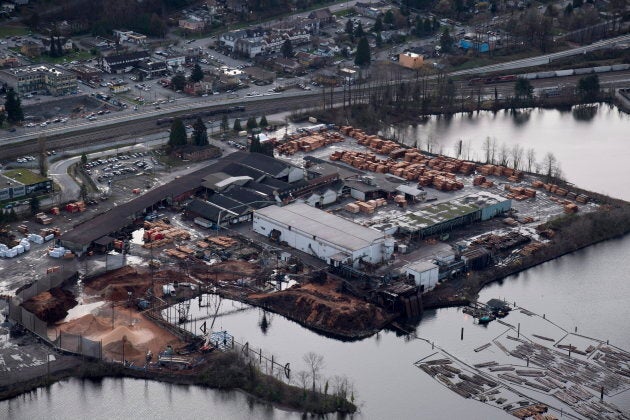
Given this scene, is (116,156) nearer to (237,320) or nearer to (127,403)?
(237,320)

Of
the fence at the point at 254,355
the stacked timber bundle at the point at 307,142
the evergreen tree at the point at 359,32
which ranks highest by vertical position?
the evergreen tree at the point at 359,32

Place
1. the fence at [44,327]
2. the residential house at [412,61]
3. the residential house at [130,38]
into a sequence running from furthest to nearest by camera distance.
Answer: the residential house at [130,38]
the residential house at [412,61]
the fence at [44,327]

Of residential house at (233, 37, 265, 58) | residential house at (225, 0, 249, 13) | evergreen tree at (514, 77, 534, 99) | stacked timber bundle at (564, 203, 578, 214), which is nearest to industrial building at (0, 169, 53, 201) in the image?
stacked timber bundle at (564, 203, 578, 214)

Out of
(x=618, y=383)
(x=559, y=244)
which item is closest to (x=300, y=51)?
(x=559, y=244)

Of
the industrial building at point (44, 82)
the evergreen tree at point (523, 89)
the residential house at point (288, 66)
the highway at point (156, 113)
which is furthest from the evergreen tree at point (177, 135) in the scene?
the evergreen tree at point (523, 89)

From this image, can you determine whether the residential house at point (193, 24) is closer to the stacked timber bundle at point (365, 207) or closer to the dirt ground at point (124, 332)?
the stacked timber bundle at point (365, 207)

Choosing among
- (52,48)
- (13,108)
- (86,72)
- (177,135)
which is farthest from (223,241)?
(52,48)

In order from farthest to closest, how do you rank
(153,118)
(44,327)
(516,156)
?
1. (153,118)
2. (516,156)
3. (44,327)

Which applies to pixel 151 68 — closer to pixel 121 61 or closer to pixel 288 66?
pixel 121 61
